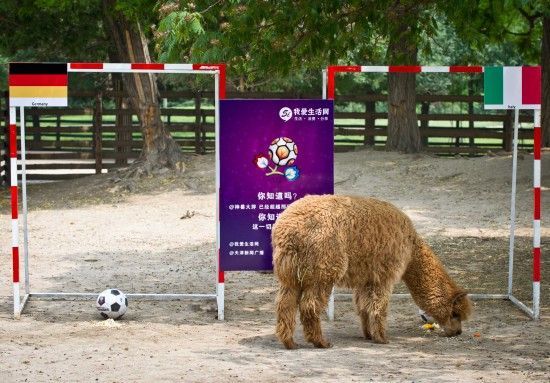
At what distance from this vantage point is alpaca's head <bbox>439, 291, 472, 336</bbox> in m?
9.00

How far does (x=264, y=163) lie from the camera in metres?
9.82

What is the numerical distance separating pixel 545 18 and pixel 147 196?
29.8 ft

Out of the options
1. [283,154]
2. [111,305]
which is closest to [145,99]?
[283,154]

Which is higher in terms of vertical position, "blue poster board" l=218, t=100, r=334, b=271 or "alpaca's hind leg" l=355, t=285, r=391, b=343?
"blue poster board" l=218, t=100, r=334, b=271

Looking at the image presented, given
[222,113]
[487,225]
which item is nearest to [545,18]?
[487,225]

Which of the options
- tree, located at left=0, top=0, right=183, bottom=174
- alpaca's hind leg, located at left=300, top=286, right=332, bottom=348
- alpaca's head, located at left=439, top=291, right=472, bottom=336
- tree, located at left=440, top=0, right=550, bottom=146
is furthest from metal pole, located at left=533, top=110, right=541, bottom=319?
tree, located at left=0, top=0, right=183, bottom=174

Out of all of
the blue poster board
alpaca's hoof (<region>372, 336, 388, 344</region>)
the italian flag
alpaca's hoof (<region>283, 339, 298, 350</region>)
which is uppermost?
the italian flag

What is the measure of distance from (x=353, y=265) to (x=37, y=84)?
130 inches

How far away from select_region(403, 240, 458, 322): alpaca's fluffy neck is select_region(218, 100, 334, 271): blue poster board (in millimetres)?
1183

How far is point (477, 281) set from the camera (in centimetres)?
1177

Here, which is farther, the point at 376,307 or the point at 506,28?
the point at 506,28

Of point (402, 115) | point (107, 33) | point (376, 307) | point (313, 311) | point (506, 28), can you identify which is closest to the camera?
point (313, 311)

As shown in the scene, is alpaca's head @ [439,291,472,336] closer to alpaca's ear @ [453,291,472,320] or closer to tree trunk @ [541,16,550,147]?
alpaca's ear @ [453,291,472,320]

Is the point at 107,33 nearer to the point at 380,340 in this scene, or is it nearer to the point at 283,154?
the point at 283,154
